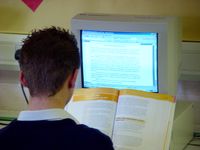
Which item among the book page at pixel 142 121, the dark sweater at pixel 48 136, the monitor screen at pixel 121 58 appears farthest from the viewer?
the monitor screen at pixel 121 58

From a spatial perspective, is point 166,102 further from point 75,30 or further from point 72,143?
point 72,143

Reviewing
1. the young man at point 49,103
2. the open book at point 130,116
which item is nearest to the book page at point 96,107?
the open book at point 130,116

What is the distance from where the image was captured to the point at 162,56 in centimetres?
160

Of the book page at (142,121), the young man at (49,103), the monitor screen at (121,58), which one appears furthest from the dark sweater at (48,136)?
the monitor screen at (121,58)

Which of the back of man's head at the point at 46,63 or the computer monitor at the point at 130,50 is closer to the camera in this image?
the back of man's head at the point at 46,63

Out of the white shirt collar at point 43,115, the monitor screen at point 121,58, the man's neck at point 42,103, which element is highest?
the monitor screen at point 121,58

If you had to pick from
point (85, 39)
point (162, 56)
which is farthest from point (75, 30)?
point (162, 56)

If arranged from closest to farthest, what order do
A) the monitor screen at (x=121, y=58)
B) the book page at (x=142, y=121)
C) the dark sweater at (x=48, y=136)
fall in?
the dark sweater at (x=48, y=136) → the book page at (x=142, y=121) → the monitor screen at (x=121, y=58)

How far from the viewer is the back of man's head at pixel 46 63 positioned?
1152 mm

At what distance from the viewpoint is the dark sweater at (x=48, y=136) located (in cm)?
109

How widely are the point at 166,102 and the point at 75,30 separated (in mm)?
419

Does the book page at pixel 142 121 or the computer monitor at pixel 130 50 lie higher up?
the computer monitor at pixel 130 50

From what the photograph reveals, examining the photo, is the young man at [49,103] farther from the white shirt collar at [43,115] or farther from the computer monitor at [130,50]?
the computer monitor at [130,50]

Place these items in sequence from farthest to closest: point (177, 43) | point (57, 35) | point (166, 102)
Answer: point (177, 43) < point (166, 102) < point (57, 35)
